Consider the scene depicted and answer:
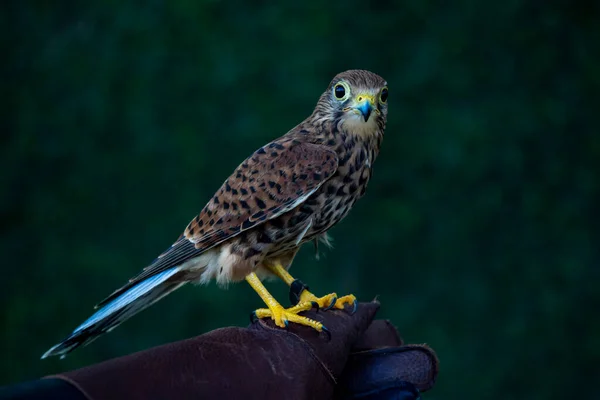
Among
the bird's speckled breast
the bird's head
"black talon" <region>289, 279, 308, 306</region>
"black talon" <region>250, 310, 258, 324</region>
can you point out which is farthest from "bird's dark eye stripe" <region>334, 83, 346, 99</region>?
"black talon" <region>250, 310, 258, 324</region>

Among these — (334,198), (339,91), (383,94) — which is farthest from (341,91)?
(334,198)

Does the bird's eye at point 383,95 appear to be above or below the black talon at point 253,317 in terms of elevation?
above

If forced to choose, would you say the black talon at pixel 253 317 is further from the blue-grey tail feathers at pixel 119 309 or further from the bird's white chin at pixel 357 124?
the bird's white chin at pixel 357 124

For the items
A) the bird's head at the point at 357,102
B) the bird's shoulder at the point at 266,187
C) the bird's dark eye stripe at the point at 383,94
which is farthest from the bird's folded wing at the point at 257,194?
the bird's dark eye stripe at the point at 383,94

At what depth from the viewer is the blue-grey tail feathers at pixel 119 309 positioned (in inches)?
65.4

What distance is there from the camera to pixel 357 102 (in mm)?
1796

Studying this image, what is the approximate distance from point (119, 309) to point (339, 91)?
0.79 m

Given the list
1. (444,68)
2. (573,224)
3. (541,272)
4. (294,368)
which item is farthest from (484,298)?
(294,368)

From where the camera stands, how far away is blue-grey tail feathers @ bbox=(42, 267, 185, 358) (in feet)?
5.45

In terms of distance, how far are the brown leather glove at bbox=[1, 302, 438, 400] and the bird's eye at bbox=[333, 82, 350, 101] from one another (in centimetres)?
55

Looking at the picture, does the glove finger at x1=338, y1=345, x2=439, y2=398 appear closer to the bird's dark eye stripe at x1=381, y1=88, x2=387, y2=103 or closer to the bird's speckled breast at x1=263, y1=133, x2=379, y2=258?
the bird's speckled breast at x1=263, y1=133, x2=379, y2=258

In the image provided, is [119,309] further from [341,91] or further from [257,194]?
[341,91]

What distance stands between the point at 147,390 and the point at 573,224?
8.55 ft

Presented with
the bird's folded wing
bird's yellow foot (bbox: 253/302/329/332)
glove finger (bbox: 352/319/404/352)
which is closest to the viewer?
bird's yellow foot (bbox: 253/302/329/332)
